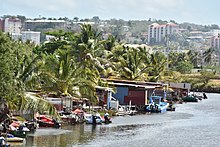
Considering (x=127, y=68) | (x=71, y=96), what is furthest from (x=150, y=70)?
(x=71, y=96)

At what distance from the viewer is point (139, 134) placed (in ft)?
120

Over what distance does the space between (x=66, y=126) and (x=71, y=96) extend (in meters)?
4.26

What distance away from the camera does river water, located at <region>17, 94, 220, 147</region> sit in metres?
31.5

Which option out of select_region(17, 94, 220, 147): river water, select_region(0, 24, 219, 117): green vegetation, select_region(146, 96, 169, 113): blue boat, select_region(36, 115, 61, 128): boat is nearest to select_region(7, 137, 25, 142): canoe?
select_region(17, 94, 220, 147): river water

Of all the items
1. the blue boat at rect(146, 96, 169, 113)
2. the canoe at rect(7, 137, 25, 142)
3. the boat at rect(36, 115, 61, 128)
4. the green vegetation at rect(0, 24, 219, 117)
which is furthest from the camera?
the blue boat at rect(146, 96, 169, 113)

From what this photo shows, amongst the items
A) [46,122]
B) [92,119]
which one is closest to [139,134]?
[92,119]

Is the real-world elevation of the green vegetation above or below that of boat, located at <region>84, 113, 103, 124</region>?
above

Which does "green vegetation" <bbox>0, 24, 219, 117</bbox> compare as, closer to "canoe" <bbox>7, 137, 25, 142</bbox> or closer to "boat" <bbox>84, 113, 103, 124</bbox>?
"canoe" <bbox>7, 137, 25, 142</bbox>

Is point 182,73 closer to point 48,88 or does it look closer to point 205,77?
point 205,77

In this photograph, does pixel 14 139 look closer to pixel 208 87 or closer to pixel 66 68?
pixel 66 68

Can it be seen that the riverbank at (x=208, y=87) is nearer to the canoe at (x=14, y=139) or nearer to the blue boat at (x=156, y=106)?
the blue boat at (x=156, y=106)

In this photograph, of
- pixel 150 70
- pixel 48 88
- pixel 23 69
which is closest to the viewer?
pixel 23 69

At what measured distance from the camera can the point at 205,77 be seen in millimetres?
99938

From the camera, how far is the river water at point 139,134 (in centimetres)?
3148
